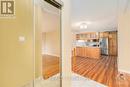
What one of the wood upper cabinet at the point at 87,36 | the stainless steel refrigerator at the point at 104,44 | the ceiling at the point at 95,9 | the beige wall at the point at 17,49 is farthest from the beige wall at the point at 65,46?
the stainless steel refrigerator at the point at 104,44

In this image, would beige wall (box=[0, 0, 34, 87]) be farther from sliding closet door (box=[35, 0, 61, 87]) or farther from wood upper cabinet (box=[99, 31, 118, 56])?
wood upper cabinet (box=[99, 31, 118, 56])

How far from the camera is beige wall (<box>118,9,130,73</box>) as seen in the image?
14.6 ft

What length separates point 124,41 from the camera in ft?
14.9

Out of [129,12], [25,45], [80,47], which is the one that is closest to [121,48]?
[129,12]

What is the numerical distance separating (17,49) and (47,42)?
0.58 metres

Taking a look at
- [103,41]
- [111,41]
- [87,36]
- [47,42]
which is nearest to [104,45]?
[103,41]

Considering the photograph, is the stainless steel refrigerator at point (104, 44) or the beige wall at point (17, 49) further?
the stainless steel refrigerator at point (104, 44)

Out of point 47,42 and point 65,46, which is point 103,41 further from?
point 47,42

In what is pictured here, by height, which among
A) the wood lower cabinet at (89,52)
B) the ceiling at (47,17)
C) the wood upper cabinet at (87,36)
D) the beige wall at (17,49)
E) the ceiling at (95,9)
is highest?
the ceiling at (95,9)

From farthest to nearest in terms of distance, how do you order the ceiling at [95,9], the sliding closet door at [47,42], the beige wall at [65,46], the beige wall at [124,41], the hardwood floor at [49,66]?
the beige wall at [124,41] < the ceiling at [95,9] < the beige wall at [65,46] < the hardwood floor at [49,66] < the sliding closet door at [47,42]

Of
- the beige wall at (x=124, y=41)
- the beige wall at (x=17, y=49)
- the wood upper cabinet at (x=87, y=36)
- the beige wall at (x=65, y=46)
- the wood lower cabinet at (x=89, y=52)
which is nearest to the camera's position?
the beige wall at (x=17, y=49)

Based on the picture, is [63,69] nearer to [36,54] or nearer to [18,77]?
[36,54]

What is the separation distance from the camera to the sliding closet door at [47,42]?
129cm

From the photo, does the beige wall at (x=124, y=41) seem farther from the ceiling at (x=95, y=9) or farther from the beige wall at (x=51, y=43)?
the beige wall at (x=51, y=43)
